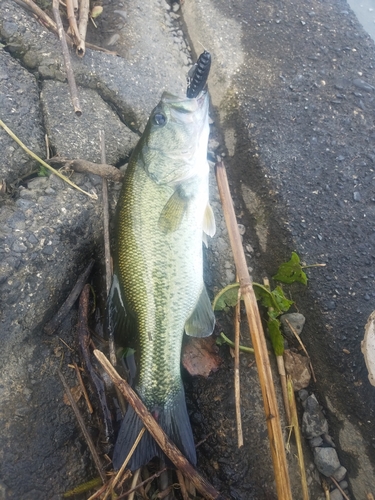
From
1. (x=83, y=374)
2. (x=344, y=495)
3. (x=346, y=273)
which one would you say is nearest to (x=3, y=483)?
(x=83, y=374)

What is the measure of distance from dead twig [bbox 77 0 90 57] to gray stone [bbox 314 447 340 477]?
309cm

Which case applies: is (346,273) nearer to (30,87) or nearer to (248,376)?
(248,376)

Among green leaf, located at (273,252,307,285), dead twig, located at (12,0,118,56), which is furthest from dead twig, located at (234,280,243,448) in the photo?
dead twig, located at (12,0,118,56)

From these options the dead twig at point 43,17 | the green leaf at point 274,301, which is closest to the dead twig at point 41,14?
the dead twig at point 43,17

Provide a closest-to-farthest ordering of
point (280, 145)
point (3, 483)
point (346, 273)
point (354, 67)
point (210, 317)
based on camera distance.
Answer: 1. point (3, 483)
2. point (210, 317)
3. point (346, 273)
4. point (280, 145)
5. point (354, 67)

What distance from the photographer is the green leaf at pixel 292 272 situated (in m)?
2.89

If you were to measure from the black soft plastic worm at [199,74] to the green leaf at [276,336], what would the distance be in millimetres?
1531

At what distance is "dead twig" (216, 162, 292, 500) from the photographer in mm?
2363

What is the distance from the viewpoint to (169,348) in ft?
8.37

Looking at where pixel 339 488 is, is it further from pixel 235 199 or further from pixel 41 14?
pixel 41 14

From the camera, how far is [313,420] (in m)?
2.80

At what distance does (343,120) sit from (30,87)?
2.28 m

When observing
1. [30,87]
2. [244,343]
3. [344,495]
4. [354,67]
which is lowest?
[344,495]

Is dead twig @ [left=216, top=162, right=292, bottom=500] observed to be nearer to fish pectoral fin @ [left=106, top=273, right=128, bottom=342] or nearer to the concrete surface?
the concrete surface
